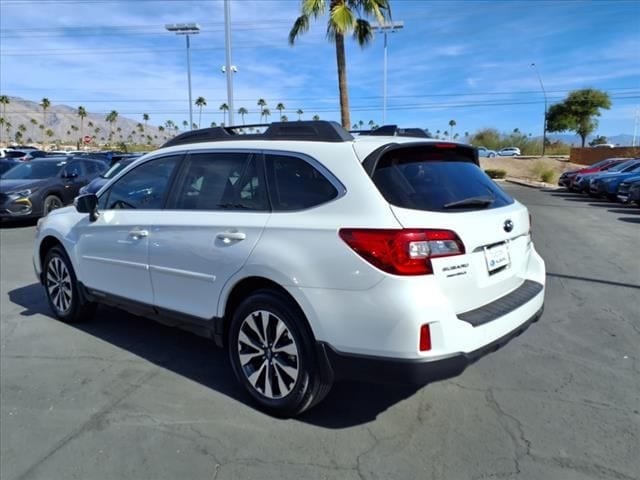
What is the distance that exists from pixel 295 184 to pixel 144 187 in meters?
1.76

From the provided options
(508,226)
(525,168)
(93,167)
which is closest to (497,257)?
(508,226)

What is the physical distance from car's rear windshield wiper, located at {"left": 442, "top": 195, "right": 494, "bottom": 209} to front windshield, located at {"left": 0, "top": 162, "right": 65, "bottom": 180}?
1293 centimetres

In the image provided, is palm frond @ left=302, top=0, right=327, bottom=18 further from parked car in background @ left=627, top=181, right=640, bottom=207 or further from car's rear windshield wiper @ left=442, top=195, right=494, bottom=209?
car's rear windshield wiper @ left=442, top=195, right=494, bottom=209

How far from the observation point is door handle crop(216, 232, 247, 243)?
3.26m

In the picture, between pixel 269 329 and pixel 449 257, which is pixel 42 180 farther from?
pixel 449 257

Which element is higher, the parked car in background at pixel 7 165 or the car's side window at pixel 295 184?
the parked car in background at pixel 7 165

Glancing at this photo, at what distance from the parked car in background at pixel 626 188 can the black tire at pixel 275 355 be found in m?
15.6

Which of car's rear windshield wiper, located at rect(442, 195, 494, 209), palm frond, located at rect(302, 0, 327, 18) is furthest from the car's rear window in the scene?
palm frond, located at rect(302, 0, 327, 18)

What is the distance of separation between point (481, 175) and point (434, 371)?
5.35 feet

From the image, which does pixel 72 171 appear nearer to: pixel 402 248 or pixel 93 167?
pixel 93 167

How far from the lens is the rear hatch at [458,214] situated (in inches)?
109

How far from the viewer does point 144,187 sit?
430 centimetres

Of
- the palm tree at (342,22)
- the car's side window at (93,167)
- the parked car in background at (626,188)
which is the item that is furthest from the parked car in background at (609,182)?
the car's side window at (93,167)

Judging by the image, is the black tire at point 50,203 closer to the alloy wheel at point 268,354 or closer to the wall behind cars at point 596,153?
the alloy wheel at point 268,354
